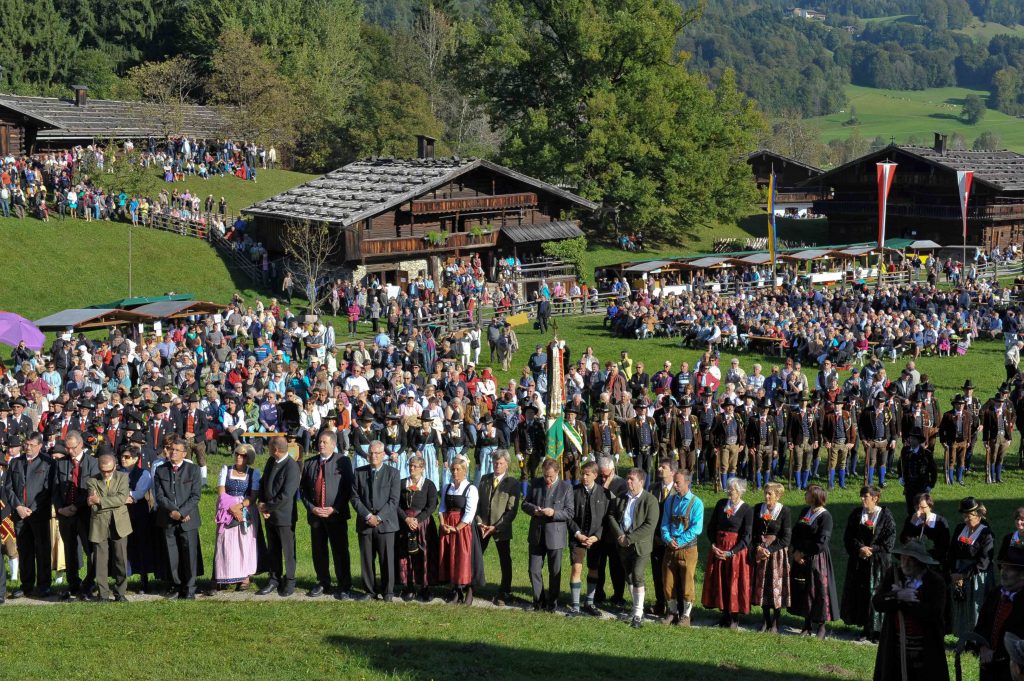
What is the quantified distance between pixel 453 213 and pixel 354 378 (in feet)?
72.7

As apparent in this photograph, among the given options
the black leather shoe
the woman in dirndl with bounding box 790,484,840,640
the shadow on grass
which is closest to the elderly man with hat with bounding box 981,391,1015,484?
the woman in dirndl with bounding box 790,484,840,640

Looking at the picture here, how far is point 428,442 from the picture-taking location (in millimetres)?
18500

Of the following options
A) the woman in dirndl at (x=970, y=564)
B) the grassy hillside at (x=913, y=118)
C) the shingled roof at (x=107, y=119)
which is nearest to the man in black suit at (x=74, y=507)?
the woman in dirndl at (x=970, y=564)

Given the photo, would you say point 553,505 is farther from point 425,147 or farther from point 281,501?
point 425,147

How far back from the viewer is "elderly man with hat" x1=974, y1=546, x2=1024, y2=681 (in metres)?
8.34

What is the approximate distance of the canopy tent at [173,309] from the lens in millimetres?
29547

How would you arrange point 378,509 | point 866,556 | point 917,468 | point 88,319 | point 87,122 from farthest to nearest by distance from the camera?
point 87,122, point 88,319, point 917,468, point 378,509, point 866,556

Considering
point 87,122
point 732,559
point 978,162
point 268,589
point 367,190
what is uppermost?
point 87,122

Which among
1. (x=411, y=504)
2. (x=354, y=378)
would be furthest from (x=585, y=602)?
(x=354, y=378)

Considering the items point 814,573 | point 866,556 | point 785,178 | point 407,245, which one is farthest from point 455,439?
point 785,178

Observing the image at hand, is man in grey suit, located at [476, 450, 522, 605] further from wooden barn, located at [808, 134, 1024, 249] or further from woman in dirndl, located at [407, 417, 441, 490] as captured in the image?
wooden barn, located at [808, 134, 1024, 249]

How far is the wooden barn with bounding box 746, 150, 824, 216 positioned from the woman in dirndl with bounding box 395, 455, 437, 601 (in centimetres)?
5826

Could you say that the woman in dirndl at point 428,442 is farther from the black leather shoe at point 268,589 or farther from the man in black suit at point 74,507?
the man in black suit at point 74,507

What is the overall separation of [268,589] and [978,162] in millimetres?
52207
